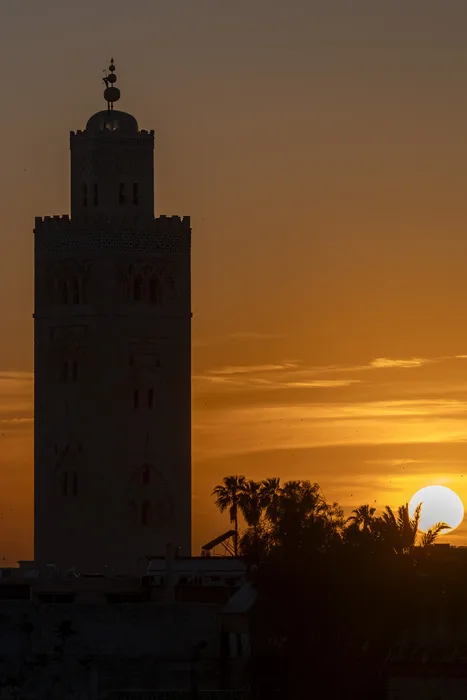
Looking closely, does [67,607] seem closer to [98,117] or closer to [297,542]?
[297,542]

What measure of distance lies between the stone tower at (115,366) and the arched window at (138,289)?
42 mm

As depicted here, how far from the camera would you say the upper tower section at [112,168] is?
131m

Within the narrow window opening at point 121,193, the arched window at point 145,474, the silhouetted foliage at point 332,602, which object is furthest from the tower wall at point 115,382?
the silhouetted foliage at point 332,602

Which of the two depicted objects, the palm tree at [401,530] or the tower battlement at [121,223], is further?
the tower battlement at [121,223]

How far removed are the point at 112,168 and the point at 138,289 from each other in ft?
17.2

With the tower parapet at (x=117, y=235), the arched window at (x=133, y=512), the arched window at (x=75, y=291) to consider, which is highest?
the tower parapet at (x=117, y=235)

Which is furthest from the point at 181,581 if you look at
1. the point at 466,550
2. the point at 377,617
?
the point at 377,617

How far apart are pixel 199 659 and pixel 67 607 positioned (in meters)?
4.53

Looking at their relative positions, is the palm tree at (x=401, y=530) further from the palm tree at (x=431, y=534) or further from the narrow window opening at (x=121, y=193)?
the narrow window opening at (x=121, y=193)

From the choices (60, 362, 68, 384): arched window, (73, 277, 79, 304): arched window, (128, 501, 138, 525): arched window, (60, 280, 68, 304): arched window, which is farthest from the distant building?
(60, 280, 68, 304): arched window

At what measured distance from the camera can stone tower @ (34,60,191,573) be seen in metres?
132

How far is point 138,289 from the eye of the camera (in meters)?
133

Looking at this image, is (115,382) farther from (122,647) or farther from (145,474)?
(122,647)

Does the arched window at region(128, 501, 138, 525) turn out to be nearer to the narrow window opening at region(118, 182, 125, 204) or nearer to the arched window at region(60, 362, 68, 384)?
the arched window at region(60, 362, 68, 384)
